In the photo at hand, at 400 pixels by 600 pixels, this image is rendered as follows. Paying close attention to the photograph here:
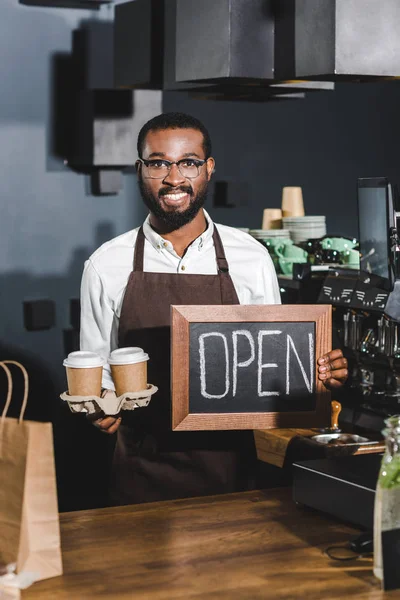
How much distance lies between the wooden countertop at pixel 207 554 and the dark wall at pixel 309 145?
3125mm

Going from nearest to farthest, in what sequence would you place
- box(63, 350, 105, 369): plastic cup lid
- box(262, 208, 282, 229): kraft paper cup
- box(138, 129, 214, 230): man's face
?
box(63, 350, 105, 369): plastic cup lid, box(138, 129, 214, 230): man's face, box(262, 208, 282, 229): kraft paper cup

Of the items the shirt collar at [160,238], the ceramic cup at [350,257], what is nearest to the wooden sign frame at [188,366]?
the shirt collar at [160,238]

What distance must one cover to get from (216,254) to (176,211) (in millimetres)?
210

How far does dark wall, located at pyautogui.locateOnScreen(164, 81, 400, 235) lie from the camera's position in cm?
511

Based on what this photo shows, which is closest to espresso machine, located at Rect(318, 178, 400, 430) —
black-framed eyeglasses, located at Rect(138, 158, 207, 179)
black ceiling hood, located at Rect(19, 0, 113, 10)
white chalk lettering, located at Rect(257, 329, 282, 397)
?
black-framed eyeglasses, located at Rect(138, 158, 207, 179)

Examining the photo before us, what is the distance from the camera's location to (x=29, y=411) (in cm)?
460

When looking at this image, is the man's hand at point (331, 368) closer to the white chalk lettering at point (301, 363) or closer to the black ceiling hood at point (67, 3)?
the white chalk lettering at point (301, 363)

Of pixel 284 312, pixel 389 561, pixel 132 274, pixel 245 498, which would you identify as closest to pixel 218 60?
pixel 132 274

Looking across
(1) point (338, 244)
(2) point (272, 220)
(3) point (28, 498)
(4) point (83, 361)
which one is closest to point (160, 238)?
(4) point (83, 361)

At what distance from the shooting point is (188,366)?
93.0 inches

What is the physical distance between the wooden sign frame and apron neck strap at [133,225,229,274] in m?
0.46

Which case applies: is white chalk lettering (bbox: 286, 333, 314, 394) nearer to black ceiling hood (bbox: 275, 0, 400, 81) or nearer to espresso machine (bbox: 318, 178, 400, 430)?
espresso machine (bbox: 318, 178, 400, 430)

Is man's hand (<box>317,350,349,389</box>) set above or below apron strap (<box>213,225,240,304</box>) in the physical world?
below

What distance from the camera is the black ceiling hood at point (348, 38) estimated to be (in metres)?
2.87
